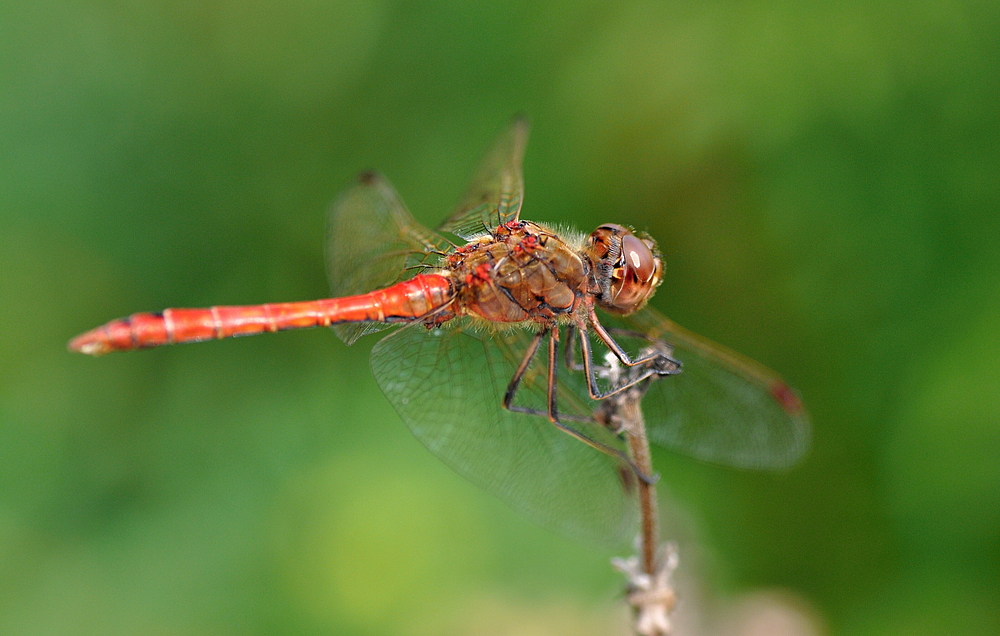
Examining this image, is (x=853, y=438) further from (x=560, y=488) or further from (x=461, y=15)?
(x=461, y=15)

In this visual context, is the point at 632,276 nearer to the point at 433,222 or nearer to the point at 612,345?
the point at 612,345

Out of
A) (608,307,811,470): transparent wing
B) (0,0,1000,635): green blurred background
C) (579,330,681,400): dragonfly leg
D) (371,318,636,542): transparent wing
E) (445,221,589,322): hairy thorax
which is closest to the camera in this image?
(579,330,681,400): dragonfly leg

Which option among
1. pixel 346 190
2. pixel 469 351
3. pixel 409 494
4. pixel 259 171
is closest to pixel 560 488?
pixel 469 351

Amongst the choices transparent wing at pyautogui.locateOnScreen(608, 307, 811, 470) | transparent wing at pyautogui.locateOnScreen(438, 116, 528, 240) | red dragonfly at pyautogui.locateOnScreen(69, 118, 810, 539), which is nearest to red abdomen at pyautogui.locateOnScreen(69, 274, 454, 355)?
red dragonfly at pyautogui.locateOnScreen(69, 118, 810, 539)

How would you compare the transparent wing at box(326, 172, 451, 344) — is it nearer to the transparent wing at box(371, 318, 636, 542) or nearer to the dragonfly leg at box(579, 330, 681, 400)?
the transparent wing at box(371, 318, 636, 542)

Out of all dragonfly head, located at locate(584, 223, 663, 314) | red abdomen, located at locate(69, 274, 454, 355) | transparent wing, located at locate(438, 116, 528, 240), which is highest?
transparent wing, located at locate(438, 116, 528, 240)

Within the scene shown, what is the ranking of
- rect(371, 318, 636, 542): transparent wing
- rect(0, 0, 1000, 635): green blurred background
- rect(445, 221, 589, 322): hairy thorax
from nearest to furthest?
rect(445, 221, 589, 322): hairy thorax < rect(371, 318, 636, 542): transparent wing < rect(0, 0, 1000, 635): green blurred background

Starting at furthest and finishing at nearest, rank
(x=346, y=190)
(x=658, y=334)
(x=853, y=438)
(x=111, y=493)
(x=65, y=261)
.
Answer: (x=65, y=261) → (x=111, y=493) → (x=853, y=438) → (x=346, y=190) → (x=658, y=334)

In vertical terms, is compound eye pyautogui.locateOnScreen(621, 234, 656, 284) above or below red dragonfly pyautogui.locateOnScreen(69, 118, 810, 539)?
above

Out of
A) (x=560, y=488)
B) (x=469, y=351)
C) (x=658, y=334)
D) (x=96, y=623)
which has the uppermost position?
(x=658, y=334)
